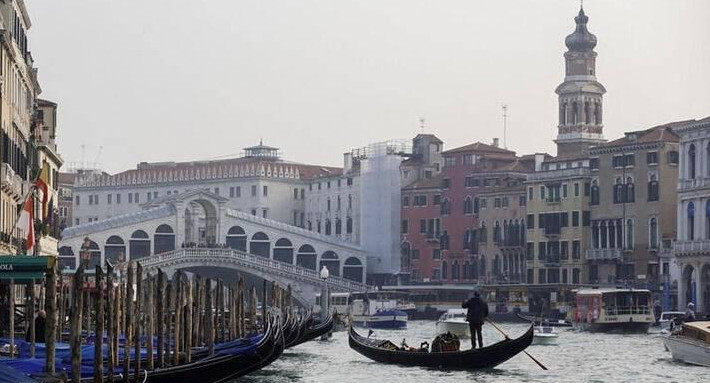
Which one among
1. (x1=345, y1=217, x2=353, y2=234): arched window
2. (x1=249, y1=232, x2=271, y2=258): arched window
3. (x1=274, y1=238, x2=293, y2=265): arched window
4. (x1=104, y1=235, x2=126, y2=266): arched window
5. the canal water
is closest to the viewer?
the canal water

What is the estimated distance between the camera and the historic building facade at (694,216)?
2202 inches

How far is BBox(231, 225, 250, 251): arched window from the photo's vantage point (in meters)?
74.3

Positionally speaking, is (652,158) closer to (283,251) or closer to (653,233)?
(653,233)

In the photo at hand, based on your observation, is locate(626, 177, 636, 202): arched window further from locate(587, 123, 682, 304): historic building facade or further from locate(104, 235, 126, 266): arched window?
locate(104, 235, 126, 266): arched window

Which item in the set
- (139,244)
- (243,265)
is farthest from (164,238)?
(243,265)

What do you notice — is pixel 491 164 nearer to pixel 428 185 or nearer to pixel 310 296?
pixel 428 185

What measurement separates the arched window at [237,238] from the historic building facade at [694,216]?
2114 centimetres

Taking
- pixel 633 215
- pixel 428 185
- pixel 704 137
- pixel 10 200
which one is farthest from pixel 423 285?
pixel 10 200

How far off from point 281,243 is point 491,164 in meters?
8.37

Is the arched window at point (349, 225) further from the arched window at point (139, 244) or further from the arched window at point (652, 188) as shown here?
the arched window at point (652, 188)

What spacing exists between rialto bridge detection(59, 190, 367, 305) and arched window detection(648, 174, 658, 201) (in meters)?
11.1

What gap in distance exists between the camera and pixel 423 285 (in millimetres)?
73125

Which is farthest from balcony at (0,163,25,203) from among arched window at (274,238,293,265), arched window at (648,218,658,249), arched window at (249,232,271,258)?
arched window at (274,238,293,265)

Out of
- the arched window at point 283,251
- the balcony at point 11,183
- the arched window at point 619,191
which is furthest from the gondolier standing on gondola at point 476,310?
the arched window at point 283,251
